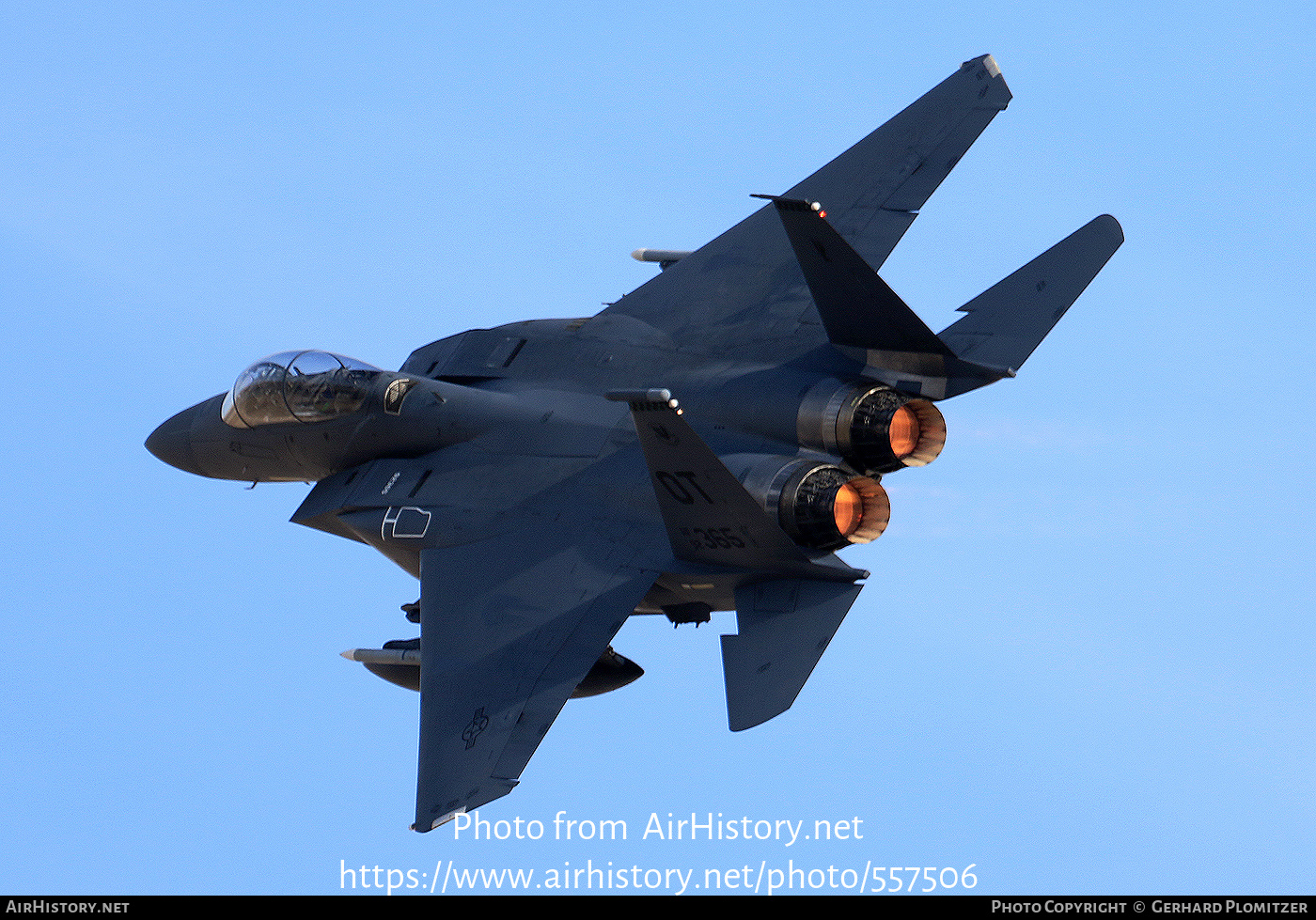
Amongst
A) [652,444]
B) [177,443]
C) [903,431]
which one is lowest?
[652,444]

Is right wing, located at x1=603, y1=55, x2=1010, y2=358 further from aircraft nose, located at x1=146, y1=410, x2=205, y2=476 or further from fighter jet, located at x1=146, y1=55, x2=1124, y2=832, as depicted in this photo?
aircraft nose, located at x1=146, y1=410, x2=205, y2=476

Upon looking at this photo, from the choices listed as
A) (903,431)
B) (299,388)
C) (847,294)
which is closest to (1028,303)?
(903,431)

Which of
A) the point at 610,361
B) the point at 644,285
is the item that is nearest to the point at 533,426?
the point at 610,361

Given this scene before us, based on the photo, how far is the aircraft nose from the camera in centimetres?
2392

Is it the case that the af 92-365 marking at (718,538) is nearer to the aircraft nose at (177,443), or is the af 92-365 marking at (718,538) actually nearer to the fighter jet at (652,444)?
the fighter jet at (652,444)

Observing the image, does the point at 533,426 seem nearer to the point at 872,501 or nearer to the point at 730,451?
the point at 730,451

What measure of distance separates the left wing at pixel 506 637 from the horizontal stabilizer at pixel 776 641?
127cm

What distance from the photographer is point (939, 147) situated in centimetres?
2288

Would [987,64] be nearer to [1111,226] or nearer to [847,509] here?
[1111,226]

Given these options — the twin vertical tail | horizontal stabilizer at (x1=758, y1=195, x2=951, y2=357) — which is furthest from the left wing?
the twin vertical tail

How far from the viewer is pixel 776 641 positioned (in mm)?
18266

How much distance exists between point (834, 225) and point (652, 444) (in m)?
5.71

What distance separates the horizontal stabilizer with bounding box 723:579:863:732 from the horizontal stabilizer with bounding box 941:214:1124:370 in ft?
9.86

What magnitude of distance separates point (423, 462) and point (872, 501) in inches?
216
